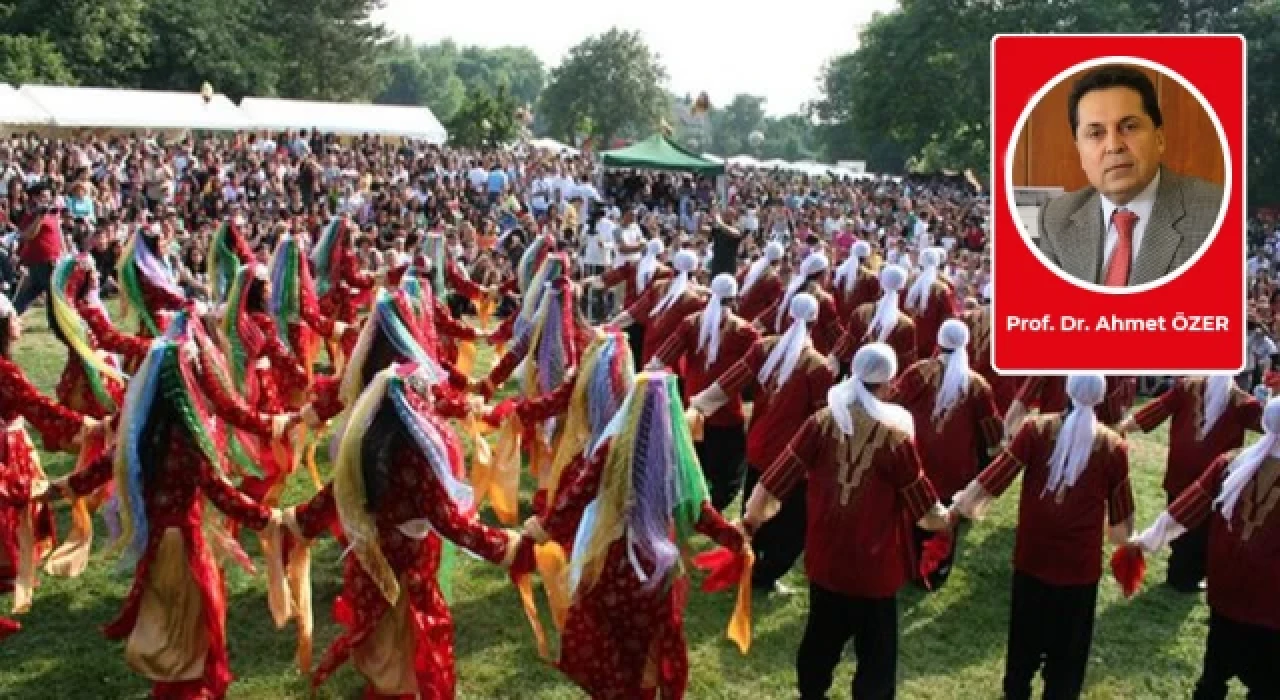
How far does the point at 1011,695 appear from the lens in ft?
19.9

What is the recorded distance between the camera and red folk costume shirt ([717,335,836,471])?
7.28m

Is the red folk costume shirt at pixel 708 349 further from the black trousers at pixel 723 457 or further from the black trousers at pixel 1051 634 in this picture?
the black trousers at pixel 1051 634

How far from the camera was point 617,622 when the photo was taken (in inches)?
203

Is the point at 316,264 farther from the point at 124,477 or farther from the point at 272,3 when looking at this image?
the point at 272,3

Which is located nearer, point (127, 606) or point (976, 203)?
point (127, 606)

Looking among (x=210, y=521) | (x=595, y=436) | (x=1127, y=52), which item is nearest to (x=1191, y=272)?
(x=1127, y=52)

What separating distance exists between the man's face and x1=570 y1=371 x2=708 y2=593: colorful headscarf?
93.7 inches

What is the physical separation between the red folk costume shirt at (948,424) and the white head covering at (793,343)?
72 cm

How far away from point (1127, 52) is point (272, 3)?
51718mm

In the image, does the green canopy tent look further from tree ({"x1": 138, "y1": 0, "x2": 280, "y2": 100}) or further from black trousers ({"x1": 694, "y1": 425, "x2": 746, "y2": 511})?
tree ({"x1": 138, "y1": 0, "x2": 280, "y2": 100})

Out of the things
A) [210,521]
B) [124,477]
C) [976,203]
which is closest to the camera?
[124,477]

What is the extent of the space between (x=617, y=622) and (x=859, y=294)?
6.82 m

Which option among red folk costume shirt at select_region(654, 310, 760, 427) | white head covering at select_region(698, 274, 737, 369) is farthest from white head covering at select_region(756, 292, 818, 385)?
white head covering at select_region(698, 274, 737, 369)

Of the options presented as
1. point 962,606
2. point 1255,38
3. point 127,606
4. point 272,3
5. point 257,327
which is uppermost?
point 272,3
